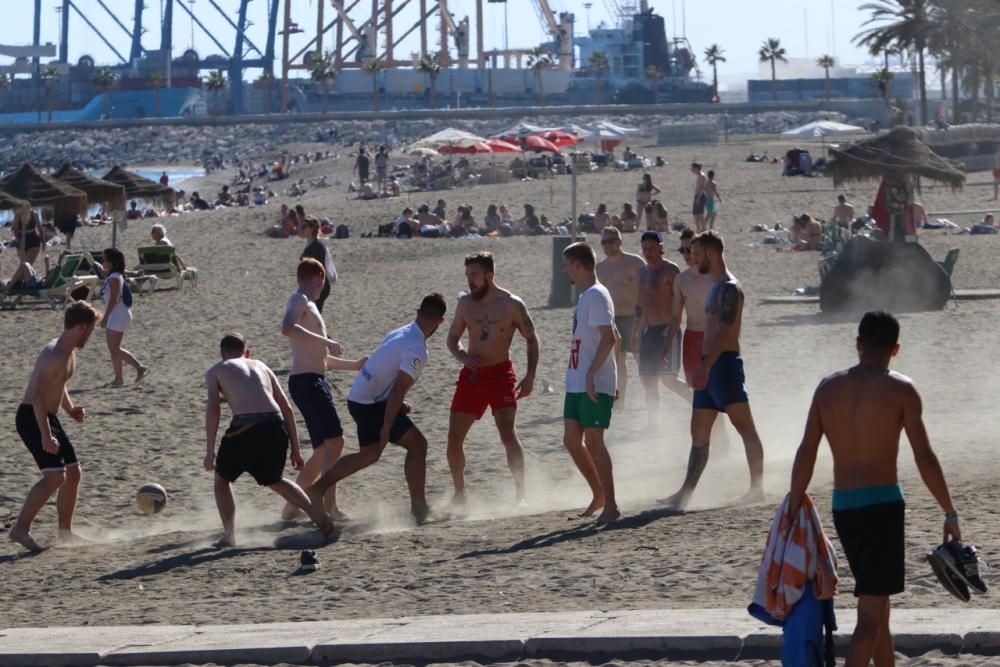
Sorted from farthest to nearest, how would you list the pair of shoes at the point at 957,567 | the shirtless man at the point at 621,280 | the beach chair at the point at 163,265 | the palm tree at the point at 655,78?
the palm tree at the point at 655,78
the beach chair at the point at 163,265
the shirtless man at the point at 621,280
the pair of shoes at the point at 957,567

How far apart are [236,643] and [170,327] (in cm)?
1280

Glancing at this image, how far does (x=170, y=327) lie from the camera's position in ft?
59.5

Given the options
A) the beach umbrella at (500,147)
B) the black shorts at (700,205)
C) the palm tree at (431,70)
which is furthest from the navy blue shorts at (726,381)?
the palm tree at (431,70)

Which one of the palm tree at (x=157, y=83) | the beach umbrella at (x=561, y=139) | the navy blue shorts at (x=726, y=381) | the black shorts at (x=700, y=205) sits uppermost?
the palm tree at (x=157, y=83)

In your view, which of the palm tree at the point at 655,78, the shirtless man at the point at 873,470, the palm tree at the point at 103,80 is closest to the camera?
the shirtless man at the point at 873,470

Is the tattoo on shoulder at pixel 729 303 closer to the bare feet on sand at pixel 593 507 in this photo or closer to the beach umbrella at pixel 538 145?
the bare feet on sand at pixel 593 507

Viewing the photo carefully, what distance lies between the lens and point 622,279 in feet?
34.8

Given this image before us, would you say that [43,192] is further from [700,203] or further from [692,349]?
[692,349]

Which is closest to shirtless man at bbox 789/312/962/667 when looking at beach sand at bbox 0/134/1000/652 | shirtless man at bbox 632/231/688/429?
beach sand at bbox 0/134/1000/652

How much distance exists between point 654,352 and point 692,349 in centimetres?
120

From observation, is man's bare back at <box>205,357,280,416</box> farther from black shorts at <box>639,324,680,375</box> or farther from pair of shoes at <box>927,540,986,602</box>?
pair of shoes at <box>927,540,986,602</box>

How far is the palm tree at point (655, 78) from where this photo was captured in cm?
11888

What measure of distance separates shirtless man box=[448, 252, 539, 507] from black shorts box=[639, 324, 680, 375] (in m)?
1.70

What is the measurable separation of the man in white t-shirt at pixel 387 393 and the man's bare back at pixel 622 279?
9.40 feet
